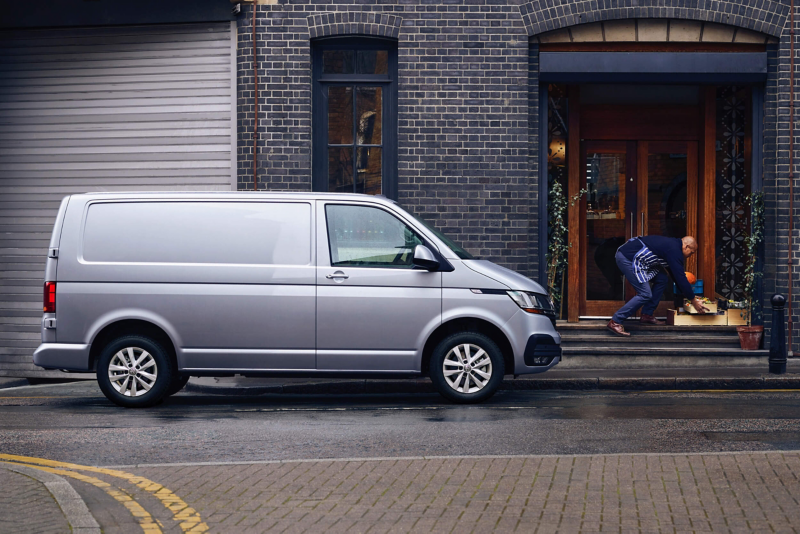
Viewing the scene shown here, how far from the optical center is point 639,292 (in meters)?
12.8

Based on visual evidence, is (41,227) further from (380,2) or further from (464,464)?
(464,464)

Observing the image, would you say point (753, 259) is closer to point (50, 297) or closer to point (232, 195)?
point (232, 195)

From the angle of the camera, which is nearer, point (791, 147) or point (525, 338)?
point (525, 338)

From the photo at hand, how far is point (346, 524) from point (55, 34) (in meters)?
11.0

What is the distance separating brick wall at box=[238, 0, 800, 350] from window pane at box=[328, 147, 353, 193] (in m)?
0.45

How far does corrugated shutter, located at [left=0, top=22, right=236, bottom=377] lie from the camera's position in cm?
1327

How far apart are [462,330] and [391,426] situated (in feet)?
5.26

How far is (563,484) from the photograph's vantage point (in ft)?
18.5

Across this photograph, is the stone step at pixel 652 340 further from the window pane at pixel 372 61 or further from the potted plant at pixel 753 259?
the window pane at pixel 372 61

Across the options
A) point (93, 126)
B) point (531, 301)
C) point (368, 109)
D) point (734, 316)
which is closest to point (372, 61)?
point (368, 109)

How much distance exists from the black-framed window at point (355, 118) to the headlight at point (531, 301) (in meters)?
4.52

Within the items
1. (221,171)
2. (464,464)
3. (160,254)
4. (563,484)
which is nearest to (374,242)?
(160,254)

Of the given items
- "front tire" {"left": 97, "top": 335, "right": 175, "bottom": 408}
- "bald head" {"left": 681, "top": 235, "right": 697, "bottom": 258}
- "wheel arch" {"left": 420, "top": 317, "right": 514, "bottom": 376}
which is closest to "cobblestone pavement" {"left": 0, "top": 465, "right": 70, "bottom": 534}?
"front tire" {"left": 97, "top": 335, "right": 175, "bottom": 408}

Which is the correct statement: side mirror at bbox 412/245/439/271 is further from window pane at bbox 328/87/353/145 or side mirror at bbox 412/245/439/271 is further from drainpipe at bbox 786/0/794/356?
drainpipe at bbox 786/0/794/356
